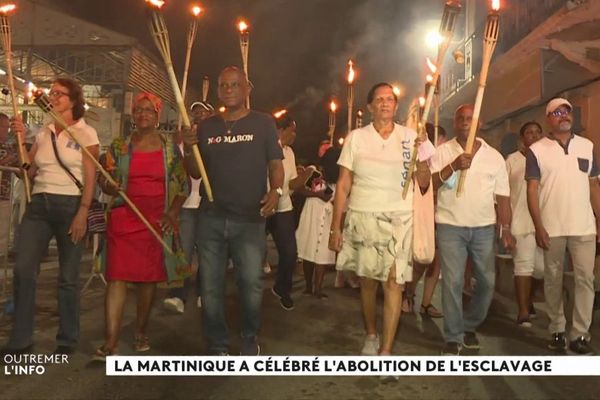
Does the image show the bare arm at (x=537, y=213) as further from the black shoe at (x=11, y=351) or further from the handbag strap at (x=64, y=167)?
the black shoe at (x=11, y=351)

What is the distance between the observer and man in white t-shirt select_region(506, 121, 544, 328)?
19.3 feet

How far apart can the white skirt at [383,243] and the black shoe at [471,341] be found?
1146 mm

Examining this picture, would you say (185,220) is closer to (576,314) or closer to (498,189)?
(498,189)

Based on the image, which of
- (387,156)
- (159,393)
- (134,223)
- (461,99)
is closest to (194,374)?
(159,393)

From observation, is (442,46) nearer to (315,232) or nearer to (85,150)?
(85,150)

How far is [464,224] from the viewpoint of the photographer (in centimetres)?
463

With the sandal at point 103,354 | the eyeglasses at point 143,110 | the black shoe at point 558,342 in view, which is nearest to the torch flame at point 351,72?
the eyeglasses at point 143,110

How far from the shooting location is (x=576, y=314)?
184 inches

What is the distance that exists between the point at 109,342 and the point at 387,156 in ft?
8.25

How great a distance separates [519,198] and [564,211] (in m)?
1.45

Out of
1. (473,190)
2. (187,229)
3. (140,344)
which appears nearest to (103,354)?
(140,344)

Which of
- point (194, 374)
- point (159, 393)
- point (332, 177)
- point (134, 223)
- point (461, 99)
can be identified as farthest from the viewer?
point (461, 99)
